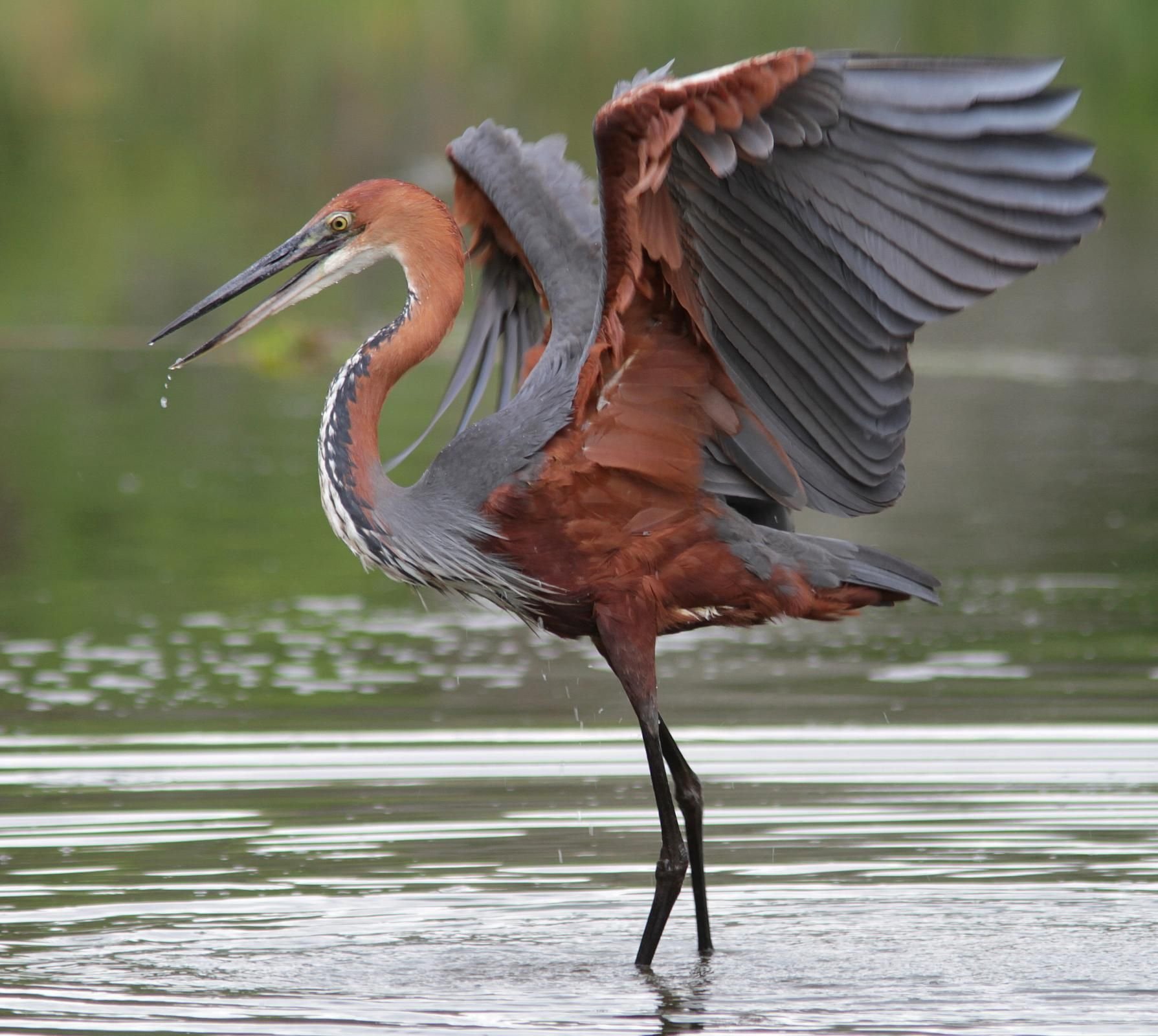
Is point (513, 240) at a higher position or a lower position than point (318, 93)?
lower

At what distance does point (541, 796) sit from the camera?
6.96 meters

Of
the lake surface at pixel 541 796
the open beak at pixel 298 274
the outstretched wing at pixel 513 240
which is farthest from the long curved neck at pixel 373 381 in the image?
the lake surface at pixel 541 796

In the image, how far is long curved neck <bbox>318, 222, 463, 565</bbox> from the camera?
19.9 ft

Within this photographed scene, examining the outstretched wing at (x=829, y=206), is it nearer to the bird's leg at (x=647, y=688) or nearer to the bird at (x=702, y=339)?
the bird at (x=702, y=339)

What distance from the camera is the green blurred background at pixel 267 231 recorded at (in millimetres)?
10945

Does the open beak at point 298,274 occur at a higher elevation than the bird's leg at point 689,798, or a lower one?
higher

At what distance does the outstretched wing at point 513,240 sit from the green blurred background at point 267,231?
2.79m

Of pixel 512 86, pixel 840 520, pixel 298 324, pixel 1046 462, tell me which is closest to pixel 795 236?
pixel 840 520

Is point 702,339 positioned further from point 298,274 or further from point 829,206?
point 298,274

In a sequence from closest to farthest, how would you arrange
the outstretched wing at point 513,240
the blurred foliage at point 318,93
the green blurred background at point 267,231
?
the outstretched wing at point 513,240 → the green blurred background at point 267,231 → the blurred foliage at point 318,93

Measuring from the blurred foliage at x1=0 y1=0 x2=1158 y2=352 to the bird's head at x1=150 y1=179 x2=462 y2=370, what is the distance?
12.3 m

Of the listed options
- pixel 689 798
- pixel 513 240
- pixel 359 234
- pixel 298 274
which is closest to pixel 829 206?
pixel 359 234

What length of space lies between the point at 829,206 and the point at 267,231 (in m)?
14.6

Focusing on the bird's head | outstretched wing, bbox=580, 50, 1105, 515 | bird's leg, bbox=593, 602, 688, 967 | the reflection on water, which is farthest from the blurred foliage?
outstretched wing, bbox=580, 50, 1105, 515
